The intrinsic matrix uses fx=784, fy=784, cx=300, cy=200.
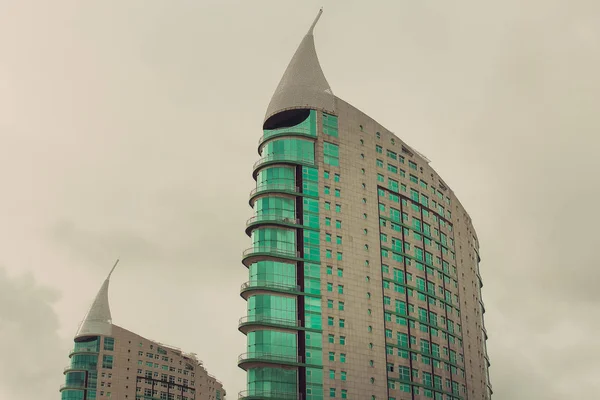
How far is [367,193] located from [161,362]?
285 ft

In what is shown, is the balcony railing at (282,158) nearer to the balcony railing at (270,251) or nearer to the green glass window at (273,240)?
the green glass window at (273,240)

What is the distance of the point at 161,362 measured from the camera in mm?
175000

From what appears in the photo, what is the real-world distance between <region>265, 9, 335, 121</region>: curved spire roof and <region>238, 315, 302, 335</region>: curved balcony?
28.5 meters

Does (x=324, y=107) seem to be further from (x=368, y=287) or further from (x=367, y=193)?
(x=368, y=287)

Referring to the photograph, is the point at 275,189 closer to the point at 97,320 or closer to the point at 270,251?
the point at 270,251

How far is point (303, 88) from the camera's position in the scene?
107 metres

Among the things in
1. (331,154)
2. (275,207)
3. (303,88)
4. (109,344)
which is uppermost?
(303,88)

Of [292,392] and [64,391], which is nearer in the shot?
[292,392]

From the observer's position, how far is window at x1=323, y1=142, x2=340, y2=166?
344 ft

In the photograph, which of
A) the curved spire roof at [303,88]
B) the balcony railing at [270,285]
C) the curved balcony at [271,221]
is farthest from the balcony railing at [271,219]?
the curved spire roof at [303,88]

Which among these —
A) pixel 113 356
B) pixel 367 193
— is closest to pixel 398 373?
pixel 367 193

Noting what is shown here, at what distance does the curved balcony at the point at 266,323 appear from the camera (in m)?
91.8

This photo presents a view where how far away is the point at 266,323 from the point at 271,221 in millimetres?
12800

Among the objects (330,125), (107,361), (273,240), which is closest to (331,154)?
(330,125)
